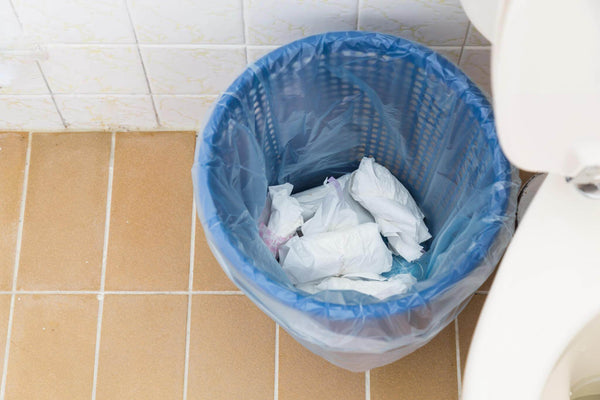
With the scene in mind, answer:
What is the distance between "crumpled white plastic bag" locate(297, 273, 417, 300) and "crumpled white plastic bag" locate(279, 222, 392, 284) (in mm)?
12

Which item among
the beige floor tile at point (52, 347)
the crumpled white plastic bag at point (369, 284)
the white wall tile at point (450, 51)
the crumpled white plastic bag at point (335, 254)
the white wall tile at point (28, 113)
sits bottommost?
the beige floor tile at point (52, 347)

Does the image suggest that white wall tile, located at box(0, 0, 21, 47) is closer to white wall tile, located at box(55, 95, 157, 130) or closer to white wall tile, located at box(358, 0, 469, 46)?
white wall tile, located at box(55, 95, 157, 130)

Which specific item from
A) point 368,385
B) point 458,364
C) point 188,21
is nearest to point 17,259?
point 188,21

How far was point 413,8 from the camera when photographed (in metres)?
0.93

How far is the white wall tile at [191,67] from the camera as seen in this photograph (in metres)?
1.02

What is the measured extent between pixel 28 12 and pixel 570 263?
2.52ft

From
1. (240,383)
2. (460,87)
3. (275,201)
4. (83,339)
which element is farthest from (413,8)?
(83,339)

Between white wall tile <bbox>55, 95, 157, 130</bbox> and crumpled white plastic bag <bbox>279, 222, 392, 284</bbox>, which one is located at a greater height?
white wall tile <bbox>55, 95, 157, 130</bbox>

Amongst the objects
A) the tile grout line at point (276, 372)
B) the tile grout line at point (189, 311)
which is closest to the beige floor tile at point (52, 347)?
the tile grout line at point (189, 311)

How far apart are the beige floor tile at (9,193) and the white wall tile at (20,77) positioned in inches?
5.2

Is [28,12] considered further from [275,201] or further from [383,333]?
[383,333]

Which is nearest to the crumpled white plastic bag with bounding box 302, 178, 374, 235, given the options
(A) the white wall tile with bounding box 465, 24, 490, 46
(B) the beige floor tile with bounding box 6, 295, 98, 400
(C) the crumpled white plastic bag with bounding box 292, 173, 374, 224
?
(C) the crumpled white plastic bag with bounding box 292, 173, 374, 224

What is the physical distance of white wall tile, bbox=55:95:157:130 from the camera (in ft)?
3.78

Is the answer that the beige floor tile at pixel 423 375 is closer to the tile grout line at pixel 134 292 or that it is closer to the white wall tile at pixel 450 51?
the tile grout line at pixel 134 292
